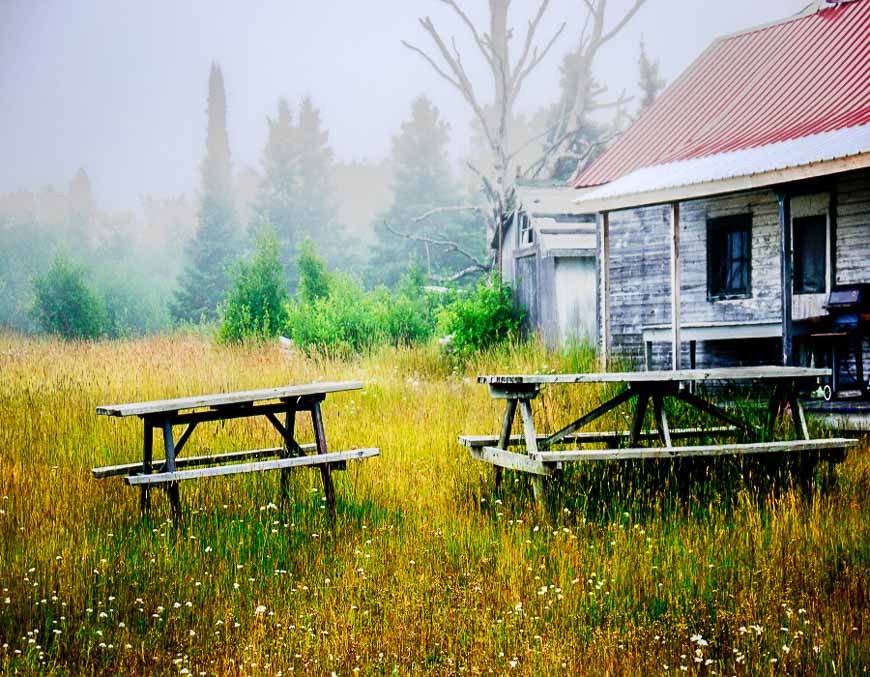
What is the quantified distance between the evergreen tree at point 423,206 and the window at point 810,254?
25.6 metres

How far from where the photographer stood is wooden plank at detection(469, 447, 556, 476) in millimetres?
5958

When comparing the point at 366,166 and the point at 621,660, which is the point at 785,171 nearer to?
the point at 621,660

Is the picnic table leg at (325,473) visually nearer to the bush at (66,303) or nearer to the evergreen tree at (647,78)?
the bush at (66,303)

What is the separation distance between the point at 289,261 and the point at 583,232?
95.3ft

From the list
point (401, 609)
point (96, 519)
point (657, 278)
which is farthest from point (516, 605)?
point (657, 278)

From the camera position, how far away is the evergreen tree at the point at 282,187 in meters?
48.8

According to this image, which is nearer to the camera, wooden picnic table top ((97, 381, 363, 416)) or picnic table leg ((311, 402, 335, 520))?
wooden picnic table top ((97, 381, 363, 416))

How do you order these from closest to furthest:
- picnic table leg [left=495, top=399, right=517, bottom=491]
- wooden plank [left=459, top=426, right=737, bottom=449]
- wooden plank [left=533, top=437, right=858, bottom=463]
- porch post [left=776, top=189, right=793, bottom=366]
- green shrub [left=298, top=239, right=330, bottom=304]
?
wooden plank [left=533, top=437, right=858, bottom=463] → picnic table leg [left=495, top=399, right=517, bottom=491] → wooden plank [left=459, top=426, right=737, bottom=449] → porch post [left=776, top=189, right=793, bottom=366] → green shrub [left=298, top=239, right=330, bottom=304]

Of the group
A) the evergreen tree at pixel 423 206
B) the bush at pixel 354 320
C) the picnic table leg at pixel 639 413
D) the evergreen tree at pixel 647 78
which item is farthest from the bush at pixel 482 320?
the evergreen tree at pixel 647 78

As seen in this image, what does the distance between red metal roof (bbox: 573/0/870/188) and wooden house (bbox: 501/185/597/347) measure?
2532 millimetres

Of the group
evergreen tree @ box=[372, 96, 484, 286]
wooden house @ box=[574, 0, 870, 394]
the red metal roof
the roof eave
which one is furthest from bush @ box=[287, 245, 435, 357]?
evergreen tree @ box=[372, 96, 484, 286]

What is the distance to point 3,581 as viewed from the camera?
4.77 meters

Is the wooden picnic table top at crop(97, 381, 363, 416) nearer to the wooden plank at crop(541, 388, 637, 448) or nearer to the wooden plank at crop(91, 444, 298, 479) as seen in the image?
the wooden plank at crop(91, 444, 298, 479)

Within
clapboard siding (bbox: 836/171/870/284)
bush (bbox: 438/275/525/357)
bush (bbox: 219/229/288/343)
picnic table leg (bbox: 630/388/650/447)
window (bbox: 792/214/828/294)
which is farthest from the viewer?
bush (bbox: 219/229/288/343)
